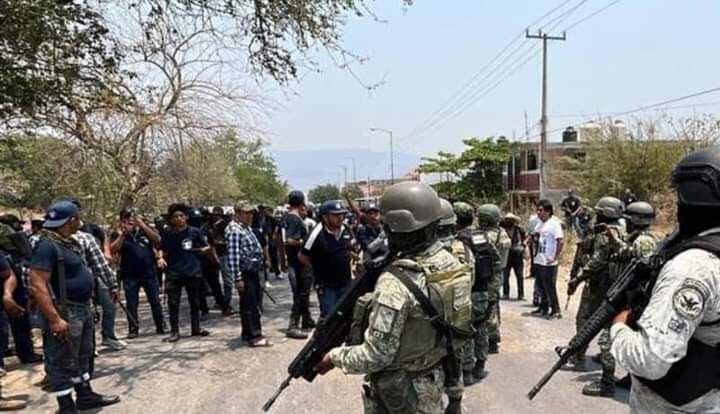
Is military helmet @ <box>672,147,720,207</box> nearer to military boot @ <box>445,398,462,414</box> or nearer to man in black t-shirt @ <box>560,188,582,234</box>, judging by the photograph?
military boot @ <box>445,398,462,414</box>

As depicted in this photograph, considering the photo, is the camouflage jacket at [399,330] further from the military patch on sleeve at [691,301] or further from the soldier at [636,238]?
the soldier at [636,238]

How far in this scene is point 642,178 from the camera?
2378 cm

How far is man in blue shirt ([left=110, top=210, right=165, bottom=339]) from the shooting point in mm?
7082

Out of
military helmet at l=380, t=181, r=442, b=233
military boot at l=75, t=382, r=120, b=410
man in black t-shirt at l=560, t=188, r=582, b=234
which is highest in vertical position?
military helmet at l=380, t=181, r=442, b=233

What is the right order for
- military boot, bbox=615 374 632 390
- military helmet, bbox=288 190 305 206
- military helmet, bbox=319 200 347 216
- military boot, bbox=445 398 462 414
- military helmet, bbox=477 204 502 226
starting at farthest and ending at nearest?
1. military helmet, bbox=288 190 305 206
2. military helmet, bbox=319 200 347 216
3. military helmet, bbox=477 204 502 226
4. military boot, bbox=615 374 632 390
5. military boot, bbox=445 398 462 414

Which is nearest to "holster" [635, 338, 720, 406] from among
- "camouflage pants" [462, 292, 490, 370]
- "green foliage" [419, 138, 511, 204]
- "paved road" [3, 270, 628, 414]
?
"paved road" [3, 270, 628, 414]

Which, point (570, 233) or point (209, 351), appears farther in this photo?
point (570, 233)

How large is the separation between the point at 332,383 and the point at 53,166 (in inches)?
277

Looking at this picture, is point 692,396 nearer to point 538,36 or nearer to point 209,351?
point 209,351

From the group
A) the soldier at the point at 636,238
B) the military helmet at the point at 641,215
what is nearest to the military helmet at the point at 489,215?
the soldier at the point at 636,238

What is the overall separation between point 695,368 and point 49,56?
266 inches

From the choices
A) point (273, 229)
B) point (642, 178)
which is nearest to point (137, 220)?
point (273, 229)

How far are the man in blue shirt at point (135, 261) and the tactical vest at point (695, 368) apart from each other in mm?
6386

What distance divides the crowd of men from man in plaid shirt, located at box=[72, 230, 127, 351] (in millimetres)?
20
